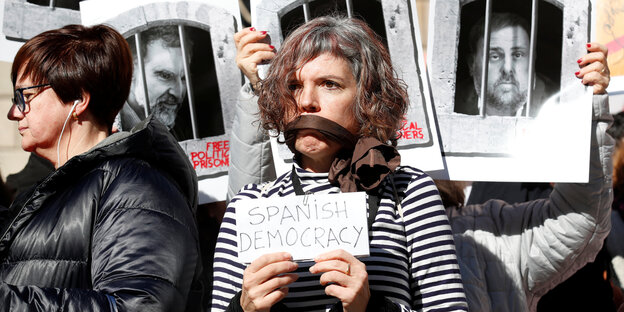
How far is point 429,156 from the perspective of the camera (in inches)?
103

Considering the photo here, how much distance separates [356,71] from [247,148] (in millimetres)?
725

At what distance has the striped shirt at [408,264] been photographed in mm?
1794

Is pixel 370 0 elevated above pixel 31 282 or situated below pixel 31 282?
above

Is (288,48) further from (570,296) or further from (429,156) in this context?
(570,296)

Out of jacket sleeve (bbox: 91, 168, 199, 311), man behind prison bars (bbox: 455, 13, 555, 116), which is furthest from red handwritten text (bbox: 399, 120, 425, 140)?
jacket sleeve (bbox: 91, 168, 199, 311)

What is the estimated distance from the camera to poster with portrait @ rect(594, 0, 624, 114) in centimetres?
271

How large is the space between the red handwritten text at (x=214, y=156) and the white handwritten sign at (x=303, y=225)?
3.49ft

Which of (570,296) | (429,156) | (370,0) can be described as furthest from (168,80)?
(570,296)

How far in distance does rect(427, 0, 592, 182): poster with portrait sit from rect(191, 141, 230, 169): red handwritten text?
2.60ft

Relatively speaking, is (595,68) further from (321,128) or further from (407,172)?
(321,128)

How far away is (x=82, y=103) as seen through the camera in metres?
2.29

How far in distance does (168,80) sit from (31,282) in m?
1.10

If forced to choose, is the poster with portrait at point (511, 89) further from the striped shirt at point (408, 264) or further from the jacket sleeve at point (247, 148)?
the striped shirt at point (408, 264)

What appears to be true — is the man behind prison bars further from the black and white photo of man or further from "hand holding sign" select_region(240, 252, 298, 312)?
"hand holding sign" select_region(240, 252, 298, 312)
